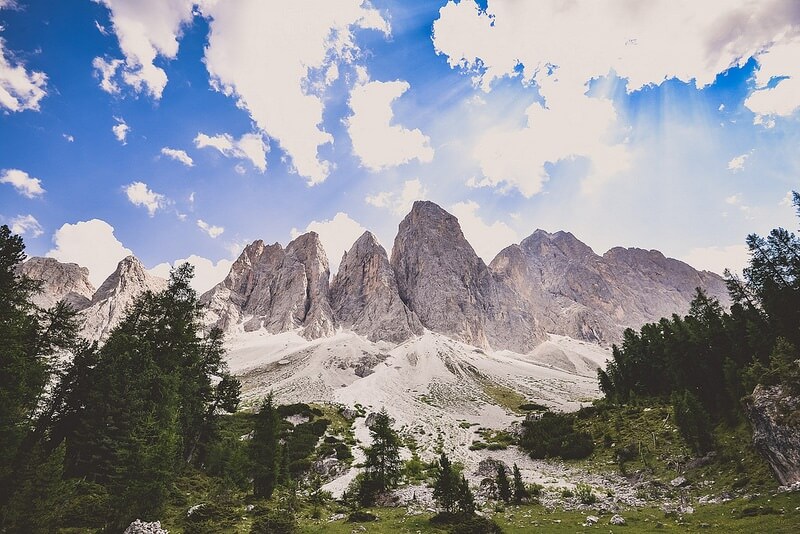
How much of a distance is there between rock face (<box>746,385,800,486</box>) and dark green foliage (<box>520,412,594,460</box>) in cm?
2348

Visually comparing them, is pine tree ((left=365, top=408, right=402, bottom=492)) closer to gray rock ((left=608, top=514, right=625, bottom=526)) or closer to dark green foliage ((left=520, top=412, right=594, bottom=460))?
gray rock ((left=608, top=514, right=625, bottom=526))

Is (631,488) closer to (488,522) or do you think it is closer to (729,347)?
(488,522)

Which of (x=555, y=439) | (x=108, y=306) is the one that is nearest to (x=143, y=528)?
(x=555, y=439)

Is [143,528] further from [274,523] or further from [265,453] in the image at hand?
[265,453]

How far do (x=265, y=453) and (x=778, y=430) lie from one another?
33422mm

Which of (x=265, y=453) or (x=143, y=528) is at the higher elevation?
(x=265, y=453)

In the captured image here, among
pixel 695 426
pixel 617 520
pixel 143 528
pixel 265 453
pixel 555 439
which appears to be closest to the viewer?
pixel 143 528

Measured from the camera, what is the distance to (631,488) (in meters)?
28.0

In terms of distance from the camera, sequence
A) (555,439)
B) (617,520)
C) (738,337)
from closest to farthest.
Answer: (617,520)
(738,337)
(555,439)

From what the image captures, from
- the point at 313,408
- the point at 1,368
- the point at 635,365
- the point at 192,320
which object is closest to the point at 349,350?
the point at 313,408

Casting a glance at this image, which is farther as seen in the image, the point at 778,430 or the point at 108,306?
the point at 108,306

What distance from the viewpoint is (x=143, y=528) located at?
15938 mm

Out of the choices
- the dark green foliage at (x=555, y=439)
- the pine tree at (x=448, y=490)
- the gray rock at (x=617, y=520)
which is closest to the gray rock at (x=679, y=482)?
the gray rock at (x=617, y=520)

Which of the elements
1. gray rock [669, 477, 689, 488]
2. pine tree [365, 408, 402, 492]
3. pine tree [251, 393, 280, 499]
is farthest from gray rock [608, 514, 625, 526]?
pine tree [251, 393, 280, 499]
